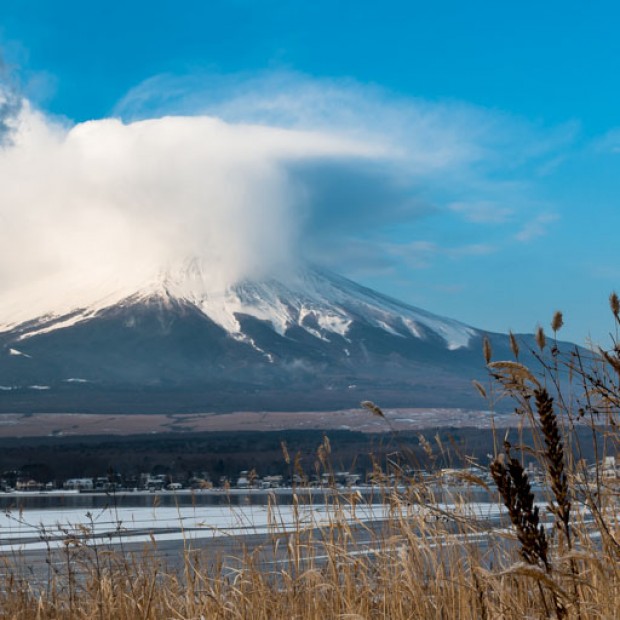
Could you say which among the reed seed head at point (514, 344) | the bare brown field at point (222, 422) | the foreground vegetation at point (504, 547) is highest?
the bare brown field at point (222, 422)

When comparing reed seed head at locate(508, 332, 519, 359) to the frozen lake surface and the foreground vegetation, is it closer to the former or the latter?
the foreground vegetation

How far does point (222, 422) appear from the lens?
12500 cm

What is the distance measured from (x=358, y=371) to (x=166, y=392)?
4570 centimetres

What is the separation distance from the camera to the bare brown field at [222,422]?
11575 cm

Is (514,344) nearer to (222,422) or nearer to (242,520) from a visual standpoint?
(242,520)

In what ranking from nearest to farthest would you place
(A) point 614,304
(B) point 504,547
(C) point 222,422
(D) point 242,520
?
1. (A) point 614,304
2. (B) point 504,547
3. (D) point 242,520
4. (C) point 222,422

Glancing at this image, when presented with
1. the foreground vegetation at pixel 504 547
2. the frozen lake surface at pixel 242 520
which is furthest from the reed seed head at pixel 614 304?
the frozen lake surface at pixel 242 520

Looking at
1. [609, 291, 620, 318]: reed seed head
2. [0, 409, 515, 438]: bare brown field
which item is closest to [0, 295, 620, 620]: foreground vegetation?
[609, 291, 620, 318]: reed seed head

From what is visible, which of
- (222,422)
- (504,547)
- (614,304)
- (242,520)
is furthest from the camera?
(222,422)

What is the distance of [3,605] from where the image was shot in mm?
6090

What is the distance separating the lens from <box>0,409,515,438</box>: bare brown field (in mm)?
115750

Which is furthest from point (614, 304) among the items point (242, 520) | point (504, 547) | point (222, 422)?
point (222, 422)

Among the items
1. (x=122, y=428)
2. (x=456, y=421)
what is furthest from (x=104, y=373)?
(x=456, y=421)

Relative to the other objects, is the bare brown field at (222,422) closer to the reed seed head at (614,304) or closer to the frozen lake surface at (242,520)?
the frozen lake surface at (242,520)
